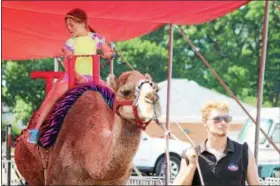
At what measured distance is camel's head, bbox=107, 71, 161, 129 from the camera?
166 inches

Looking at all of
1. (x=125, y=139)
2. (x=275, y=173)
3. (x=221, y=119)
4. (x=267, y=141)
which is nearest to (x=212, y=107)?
(x=221, y=119)

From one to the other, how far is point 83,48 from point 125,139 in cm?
153

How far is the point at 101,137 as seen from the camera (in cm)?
528

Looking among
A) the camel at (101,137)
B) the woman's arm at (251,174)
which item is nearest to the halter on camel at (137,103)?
the camel at (101,137)

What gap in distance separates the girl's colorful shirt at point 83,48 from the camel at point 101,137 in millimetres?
279

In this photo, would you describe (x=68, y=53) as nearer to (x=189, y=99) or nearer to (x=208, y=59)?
(x=189, y=99)

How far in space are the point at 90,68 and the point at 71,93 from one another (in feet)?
1.07

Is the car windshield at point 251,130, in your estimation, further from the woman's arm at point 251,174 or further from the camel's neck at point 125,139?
the woman's arm at point 251,174

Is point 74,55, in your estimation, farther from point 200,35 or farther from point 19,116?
point 200,35

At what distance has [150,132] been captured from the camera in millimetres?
21969

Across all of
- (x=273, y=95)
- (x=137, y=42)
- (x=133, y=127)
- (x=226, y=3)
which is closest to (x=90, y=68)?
(x=133, y=127)

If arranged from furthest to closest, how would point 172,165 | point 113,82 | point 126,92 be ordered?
point 172,165 → point 113,82 → point 126,92

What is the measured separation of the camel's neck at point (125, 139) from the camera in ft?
15.1

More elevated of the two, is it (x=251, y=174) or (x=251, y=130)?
(x=251, y=174)
